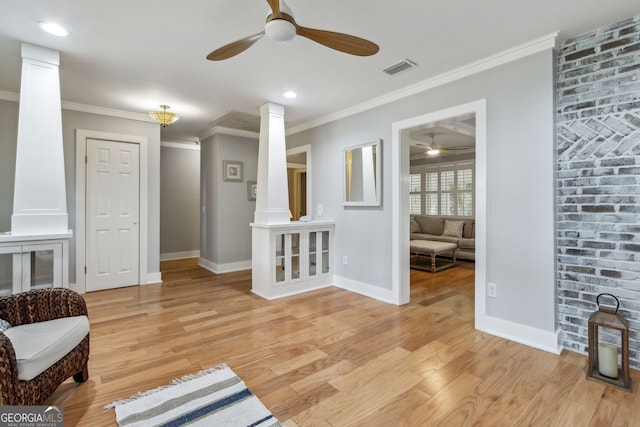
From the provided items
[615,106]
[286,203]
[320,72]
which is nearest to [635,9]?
[615,106]

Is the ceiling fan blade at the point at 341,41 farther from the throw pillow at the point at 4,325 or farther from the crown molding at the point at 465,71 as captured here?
the throw pillow at the point at 4,325

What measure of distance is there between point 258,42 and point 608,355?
339 cm

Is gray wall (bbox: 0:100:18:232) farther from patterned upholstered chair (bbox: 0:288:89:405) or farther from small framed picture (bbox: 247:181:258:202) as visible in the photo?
small framed picture (bbox: 247:181:258:202)

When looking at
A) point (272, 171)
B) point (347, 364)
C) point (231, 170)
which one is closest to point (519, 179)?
point (347, 364)

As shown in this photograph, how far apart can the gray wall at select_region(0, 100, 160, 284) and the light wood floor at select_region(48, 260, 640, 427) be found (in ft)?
3.63

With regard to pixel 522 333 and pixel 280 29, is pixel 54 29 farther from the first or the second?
pixel 522 333

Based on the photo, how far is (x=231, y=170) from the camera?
17.9 feet

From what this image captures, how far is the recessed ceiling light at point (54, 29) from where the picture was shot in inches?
88.7

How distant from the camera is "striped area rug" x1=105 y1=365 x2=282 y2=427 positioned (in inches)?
63.8

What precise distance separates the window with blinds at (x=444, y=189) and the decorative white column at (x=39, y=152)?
20.6ft

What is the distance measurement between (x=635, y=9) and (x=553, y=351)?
2.50m

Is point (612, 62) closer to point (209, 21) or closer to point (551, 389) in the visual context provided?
point (551, 389)

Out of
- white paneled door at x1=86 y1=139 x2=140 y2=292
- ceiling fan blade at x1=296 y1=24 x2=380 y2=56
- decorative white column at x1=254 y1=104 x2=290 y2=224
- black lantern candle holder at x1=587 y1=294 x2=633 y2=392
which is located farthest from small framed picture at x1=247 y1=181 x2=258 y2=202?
black lantern candle holder at x1=587 y1=294 x2=633 y2=392

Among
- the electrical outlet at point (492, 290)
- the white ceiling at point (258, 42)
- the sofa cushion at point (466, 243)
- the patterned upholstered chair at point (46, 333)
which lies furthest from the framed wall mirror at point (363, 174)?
the sofa cushion at point (466, 243)
